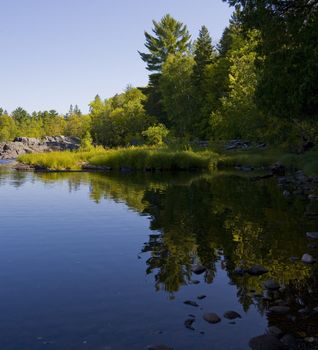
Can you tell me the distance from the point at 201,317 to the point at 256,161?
34348 millimetres

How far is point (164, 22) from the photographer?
7938 cm

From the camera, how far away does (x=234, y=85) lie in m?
47.9

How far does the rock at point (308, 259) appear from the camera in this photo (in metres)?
8.71

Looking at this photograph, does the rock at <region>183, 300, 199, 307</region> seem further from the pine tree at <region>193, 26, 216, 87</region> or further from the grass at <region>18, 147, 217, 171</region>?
the pine tree at <region>193, 26, 216, 87</region>

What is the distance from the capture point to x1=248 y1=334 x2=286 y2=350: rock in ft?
16.9

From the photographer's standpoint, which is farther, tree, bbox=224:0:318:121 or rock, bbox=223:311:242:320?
tree, bbox=224:0:318:121

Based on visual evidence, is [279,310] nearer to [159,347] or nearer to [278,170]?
[159,347]

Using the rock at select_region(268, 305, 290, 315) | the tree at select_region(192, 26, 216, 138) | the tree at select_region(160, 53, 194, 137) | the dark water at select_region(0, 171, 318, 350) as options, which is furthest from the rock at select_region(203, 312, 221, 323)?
the tree at select_region(160, 53, 194, 137)

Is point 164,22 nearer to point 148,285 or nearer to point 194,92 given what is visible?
point 194,92

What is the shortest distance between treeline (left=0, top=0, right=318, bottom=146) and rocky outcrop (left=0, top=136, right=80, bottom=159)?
12332 mm

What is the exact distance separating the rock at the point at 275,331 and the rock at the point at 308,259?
341cm

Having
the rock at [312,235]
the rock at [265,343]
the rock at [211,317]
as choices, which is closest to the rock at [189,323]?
the rock at [211,317]

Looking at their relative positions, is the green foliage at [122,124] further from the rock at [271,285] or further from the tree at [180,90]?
the rock at [271,285]

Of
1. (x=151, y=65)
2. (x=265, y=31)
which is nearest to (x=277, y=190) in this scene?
(x=265, y=31)
